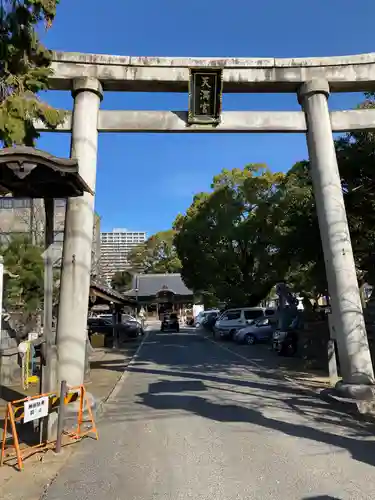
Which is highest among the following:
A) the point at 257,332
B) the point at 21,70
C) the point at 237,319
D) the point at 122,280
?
the point at 122,280

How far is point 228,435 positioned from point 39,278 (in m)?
11.1

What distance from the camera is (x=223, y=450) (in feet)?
19.7

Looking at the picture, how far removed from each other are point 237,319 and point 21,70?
73.7 feet

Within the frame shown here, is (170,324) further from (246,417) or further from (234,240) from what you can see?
(246,417)

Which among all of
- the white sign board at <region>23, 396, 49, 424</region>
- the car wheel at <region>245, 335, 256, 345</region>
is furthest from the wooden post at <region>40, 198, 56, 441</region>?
the car wheel at <region>245, 335, 256, 345</region>

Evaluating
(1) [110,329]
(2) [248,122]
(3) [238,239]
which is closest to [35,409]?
(2) [248,122]

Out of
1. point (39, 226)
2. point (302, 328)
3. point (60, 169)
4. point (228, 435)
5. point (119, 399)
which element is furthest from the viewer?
point (39, 226)

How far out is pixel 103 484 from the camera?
16.1ft

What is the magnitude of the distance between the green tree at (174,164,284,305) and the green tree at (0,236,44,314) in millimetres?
17715

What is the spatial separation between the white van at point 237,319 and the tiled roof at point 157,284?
31.8 meters

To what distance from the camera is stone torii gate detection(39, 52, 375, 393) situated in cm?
883

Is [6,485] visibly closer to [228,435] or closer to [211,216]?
[228,435]

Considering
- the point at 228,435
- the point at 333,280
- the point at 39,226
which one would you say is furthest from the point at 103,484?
the point at 39,226

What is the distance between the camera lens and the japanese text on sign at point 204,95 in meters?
9.76
